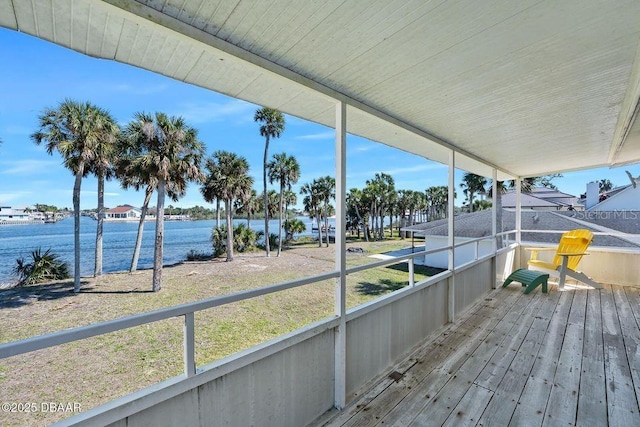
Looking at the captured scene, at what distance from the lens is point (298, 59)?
67.5 inches

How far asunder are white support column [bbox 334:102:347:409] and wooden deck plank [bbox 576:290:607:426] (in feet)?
5.49

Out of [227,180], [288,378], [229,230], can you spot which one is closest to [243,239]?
[229,230]

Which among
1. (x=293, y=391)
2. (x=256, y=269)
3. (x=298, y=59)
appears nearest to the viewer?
(x=298, y=59)

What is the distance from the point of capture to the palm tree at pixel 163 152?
12.4 m

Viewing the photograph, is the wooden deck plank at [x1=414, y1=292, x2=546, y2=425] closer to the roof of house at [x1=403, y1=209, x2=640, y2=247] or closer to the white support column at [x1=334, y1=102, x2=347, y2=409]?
the white support column at [x1=334, y1=102, x2=347, y2=409]

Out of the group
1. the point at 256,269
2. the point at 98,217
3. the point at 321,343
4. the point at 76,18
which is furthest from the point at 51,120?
the point at 321,343

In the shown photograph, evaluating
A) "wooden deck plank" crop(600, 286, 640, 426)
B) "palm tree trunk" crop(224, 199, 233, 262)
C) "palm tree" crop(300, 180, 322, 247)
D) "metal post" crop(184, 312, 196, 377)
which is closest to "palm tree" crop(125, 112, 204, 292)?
"palm tree trunk" crop(224, 199, 233, 262)

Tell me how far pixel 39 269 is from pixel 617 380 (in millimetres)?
19573

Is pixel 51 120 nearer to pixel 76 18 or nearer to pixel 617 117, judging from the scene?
pixel 76 18

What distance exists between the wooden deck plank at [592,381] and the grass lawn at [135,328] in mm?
6601

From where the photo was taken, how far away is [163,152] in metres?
12.7

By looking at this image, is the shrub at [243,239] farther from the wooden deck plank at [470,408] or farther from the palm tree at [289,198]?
the wooden deck plank at [470,408]

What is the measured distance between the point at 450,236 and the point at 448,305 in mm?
948

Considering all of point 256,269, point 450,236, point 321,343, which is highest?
point 450,236
